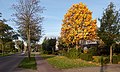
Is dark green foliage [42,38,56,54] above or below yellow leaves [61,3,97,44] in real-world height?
below

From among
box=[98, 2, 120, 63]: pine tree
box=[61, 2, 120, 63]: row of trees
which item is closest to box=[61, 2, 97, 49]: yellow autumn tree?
box=[61, 2, 120, 63]: row of trees

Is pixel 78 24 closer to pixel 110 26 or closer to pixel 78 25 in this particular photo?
pixel 78 25

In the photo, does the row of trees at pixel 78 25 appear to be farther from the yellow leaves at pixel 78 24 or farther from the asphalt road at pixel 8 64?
the asphalt road at pixel 8 64

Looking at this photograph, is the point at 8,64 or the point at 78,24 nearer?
the point at 8,64

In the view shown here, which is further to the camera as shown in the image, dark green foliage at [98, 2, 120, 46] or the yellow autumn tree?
the yellow autumn tree

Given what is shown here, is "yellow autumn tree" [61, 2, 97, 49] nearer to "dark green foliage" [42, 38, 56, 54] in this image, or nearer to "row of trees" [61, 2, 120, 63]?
"row of trees" [61, 2, 120, 63]

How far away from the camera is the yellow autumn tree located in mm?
46062

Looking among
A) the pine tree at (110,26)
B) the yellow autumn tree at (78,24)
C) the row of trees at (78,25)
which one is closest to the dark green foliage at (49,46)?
the row of trees at (78,25)

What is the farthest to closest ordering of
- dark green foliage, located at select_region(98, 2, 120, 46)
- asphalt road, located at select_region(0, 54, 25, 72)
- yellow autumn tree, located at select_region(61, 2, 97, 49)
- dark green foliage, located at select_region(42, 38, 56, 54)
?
dark green foliage, located at select_region(42, 38, 56, 54)
yellow autumn tree, located at select_region(61, 2, 97, 49)
dark green foliage, located at select_region(98, 2, 120, 46)
asphalt road, located at select_region(0, 54, 25, 72)

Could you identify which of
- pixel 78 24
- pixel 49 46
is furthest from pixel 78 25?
pixel 49 46

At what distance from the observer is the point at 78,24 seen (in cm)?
4612

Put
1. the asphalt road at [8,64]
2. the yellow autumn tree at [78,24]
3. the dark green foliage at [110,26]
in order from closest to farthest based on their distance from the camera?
the asphalt road at [8,64] → the dark green foliage at [110,26] → the yellow autumn tree at [78,24]

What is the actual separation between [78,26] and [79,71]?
2789 cm

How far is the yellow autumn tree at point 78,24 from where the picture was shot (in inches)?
1813
